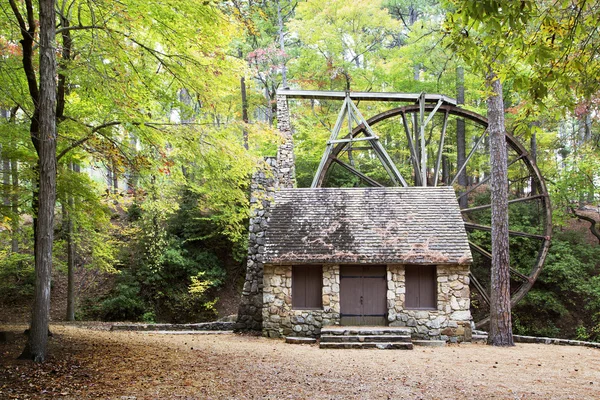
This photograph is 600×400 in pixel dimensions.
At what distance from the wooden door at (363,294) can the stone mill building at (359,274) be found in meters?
0.03

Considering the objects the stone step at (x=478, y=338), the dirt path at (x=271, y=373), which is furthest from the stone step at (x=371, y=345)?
the stone step at (x=478, y=338)

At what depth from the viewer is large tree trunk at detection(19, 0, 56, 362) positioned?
21.6 feet

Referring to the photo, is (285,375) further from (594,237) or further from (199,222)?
(594,237)

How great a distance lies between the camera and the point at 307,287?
520 inches

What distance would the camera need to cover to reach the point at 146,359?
7.52 meters

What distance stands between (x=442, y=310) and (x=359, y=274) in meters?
2.25

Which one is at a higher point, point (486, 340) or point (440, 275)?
point (440, 275)

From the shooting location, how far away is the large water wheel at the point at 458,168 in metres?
15.9

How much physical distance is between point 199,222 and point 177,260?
→ 6.49 ft

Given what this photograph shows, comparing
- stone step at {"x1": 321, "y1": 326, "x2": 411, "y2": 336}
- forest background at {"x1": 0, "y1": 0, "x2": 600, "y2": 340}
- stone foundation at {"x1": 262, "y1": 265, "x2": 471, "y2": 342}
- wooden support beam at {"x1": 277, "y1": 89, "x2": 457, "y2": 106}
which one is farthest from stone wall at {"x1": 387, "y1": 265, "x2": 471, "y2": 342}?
wooden support beam at {"x1": 277, "y1": 89, "x2": 457, "y2": 106}

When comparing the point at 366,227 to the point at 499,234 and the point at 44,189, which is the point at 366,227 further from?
the point at 44,189

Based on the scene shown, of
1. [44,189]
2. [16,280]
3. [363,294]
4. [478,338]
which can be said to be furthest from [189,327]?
[44,189]

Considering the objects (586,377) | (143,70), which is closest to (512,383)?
(586,377)

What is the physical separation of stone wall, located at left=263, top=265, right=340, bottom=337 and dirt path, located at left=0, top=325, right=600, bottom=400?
2.59 m
